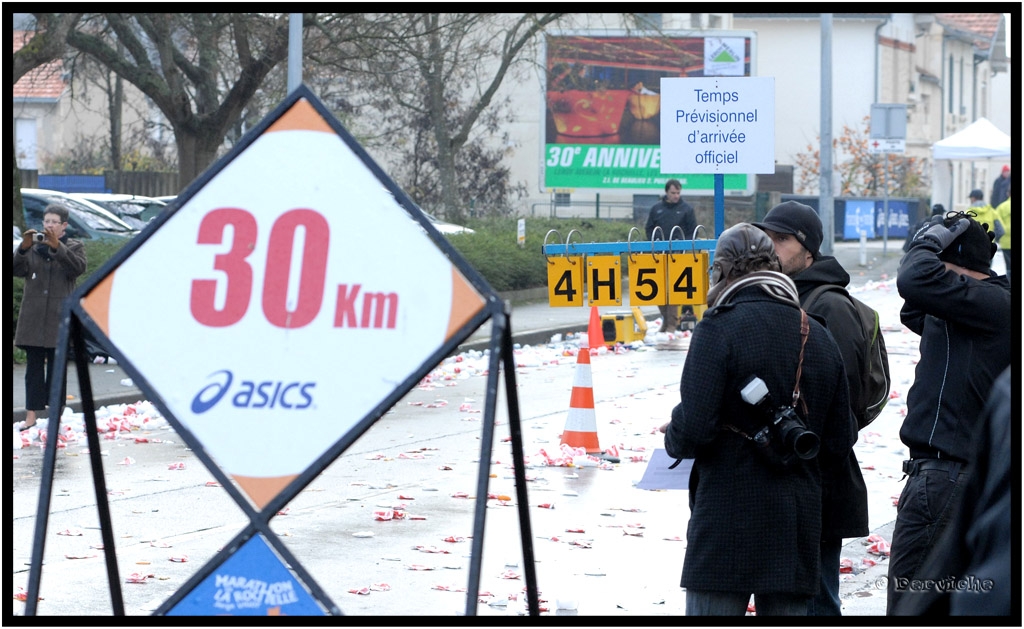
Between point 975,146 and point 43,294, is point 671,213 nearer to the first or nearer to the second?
point 43,294

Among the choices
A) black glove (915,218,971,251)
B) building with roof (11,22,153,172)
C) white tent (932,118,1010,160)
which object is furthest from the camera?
building with roof (11,22,153,172)

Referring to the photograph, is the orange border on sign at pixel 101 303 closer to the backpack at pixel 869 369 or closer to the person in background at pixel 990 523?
the person in background at pixel 990 523

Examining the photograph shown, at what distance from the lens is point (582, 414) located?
33.4 ft

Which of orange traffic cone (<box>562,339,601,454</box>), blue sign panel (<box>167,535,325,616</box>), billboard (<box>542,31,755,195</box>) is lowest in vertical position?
orange traffic cone (<box>562,339,601,454</box>)

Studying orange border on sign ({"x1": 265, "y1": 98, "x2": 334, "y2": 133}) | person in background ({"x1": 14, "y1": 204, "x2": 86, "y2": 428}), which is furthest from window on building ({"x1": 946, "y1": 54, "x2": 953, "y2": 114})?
orange border on sign ({"x1": 265, "y1": 98, "x2": 334, "y2": 133})

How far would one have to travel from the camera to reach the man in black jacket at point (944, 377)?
4789 millimetres

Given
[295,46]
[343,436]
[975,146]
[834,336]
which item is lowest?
[343,436]

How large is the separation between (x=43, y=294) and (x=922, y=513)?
845 centimetres

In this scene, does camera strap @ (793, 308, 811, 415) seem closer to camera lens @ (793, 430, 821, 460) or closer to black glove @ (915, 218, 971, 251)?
camera lens @ (793, 430, 821, 460)

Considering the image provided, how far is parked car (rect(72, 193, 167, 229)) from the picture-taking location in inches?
963

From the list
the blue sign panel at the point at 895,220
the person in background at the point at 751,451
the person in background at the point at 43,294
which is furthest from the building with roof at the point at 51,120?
the person in background at the point at 751,451

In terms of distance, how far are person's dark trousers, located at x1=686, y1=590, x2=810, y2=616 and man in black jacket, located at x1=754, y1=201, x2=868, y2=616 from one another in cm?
45

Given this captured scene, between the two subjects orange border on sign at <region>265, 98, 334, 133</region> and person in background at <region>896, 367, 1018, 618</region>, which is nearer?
person in background at <region>896, 367, 1018, 618</region>

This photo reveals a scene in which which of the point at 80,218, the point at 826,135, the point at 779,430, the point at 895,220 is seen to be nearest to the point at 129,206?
the point at 80,218
